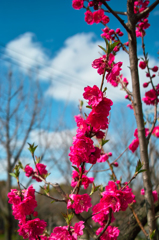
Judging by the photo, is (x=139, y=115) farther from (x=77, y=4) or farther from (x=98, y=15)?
(x=77, y=4)

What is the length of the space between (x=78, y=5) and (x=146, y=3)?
0.81 meters

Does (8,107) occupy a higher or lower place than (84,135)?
higher

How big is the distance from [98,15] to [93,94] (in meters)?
1.37

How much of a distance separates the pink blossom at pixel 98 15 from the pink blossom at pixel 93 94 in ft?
4.36

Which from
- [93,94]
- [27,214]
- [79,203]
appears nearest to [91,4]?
[93,94]

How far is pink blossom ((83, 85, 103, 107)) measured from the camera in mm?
846

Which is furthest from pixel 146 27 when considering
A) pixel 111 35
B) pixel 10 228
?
pixel 10 228

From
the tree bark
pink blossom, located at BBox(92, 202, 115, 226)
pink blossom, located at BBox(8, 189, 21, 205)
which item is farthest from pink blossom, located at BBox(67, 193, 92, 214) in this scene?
the tree bark

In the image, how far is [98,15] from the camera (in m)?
1.90

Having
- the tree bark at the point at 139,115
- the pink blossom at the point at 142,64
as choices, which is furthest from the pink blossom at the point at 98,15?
the pink blossom at the point at 142,64

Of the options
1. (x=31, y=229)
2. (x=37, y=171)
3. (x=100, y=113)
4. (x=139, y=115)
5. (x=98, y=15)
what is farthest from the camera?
(x=98, y=15)

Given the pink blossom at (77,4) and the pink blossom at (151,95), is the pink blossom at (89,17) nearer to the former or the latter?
the pink blossom at (77,4)

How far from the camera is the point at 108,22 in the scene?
6.57ft

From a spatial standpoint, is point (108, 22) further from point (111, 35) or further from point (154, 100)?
point (154, 100)
